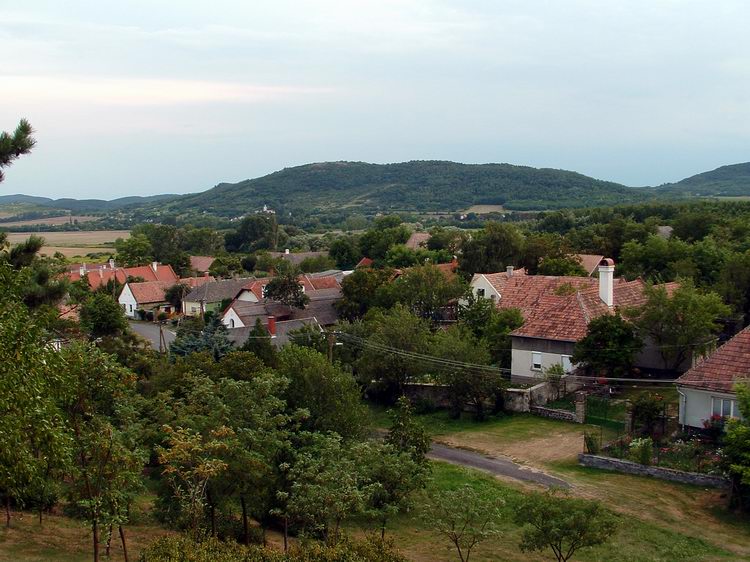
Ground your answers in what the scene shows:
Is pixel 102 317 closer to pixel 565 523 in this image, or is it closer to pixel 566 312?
pixel 566 312

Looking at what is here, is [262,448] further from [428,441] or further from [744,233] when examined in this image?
[744,233]

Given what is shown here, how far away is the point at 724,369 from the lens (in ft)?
94.9

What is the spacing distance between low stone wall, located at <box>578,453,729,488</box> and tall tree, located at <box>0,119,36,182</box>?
21089mm

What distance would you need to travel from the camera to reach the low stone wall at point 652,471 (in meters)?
25.2

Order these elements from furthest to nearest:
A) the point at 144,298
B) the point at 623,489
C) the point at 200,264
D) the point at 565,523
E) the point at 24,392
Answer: the point at 200,264 → the point at 144,298 → the point at 623,489 → the point at 565,523 → the point at 24,392

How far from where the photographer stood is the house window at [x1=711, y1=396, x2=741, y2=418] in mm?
28078

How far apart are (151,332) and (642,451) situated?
45.8 metres

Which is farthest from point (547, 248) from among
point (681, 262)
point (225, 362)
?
point (225, 362)

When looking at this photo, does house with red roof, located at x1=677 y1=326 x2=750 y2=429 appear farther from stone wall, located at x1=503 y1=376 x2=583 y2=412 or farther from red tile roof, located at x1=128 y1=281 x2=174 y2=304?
red tile roof, located at x1=128 y1=281 x2=174 y2=304

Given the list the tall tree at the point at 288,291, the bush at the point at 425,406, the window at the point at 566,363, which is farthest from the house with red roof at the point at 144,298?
the window at the point at 566,363

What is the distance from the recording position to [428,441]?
26.3 m

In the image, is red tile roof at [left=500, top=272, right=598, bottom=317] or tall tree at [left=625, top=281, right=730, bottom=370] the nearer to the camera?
tall tree at [left=625, top=281, right=730, bottom=370]

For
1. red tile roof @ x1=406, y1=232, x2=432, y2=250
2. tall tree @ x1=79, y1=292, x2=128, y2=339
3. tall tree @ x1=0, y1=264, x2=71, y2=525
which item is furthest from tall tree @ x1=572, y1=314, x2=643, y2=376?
red tile roof @ x1=406, y1=232, x2=432, y2=250

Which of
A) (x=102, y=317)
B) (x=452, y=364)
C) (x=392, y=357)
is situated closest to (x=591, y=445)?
(x=452, y=364)
